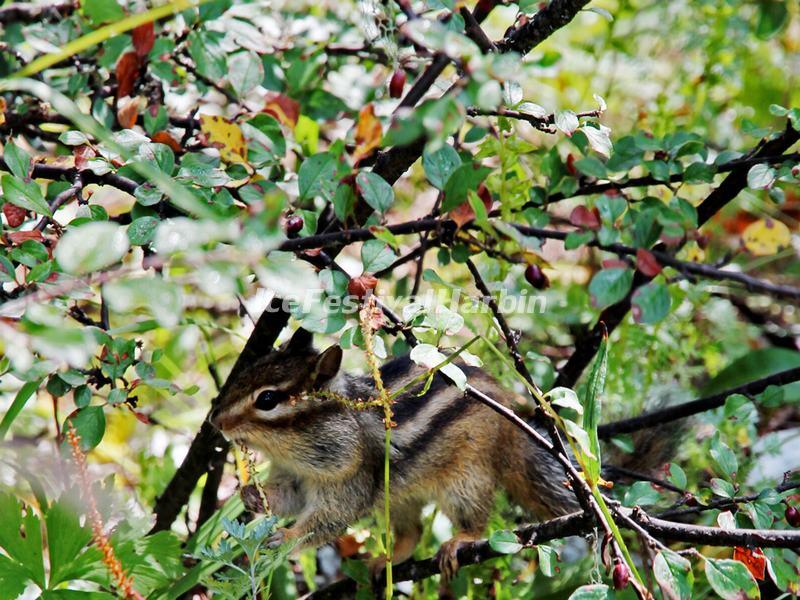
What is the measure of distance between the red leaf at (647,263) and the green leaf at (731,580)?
0.45 metres

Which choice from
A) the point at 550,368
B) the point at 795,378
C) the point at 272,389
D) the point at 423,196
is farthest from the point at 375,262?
the point at 423,196

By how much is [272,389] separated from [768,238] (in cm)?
123

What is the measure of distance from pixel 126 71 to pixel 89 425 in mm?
780

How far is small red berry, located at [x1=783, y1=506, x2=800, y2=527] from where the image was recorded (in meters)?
1.62

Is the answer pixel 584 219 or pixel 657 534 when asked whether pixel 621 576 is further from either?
pixel 584 219

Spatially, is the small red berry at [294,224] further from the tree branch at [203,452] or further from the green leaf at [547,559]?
the green leaf at [547,559]

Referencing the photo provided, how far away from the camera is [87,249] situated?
0.99 m

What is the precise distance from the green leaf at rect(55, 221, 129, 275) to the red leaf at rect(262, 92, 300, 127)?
1018mm

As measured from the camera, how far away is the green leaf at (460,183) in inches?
60.1

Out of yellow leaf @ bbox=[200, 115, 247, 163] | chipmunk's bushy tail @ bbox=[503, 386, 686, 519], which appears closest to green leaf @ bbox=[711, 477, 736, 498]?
chipmunk's bushy tail @ bbox=[503, 386, 686, 519]

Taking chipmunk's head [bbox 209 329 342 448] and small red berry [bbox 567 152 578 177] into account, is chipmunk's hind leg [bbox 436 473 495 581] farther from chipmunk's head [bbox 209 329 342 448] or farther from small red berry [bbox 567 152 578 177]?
small red berry [bbox 567 152 578 177]

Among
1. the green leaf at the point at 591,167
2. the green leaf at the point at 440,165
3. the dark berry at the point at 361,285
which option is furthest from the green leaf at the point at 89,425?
the green leaf at the point at 591,167

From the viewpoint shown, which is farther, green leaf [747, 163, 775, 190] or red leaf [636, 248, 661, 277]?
green leaf [747, 163, 775, 190]

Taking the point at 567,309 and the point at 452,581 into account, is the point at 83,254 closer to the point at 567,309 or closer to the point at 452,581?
the point at 452,581
